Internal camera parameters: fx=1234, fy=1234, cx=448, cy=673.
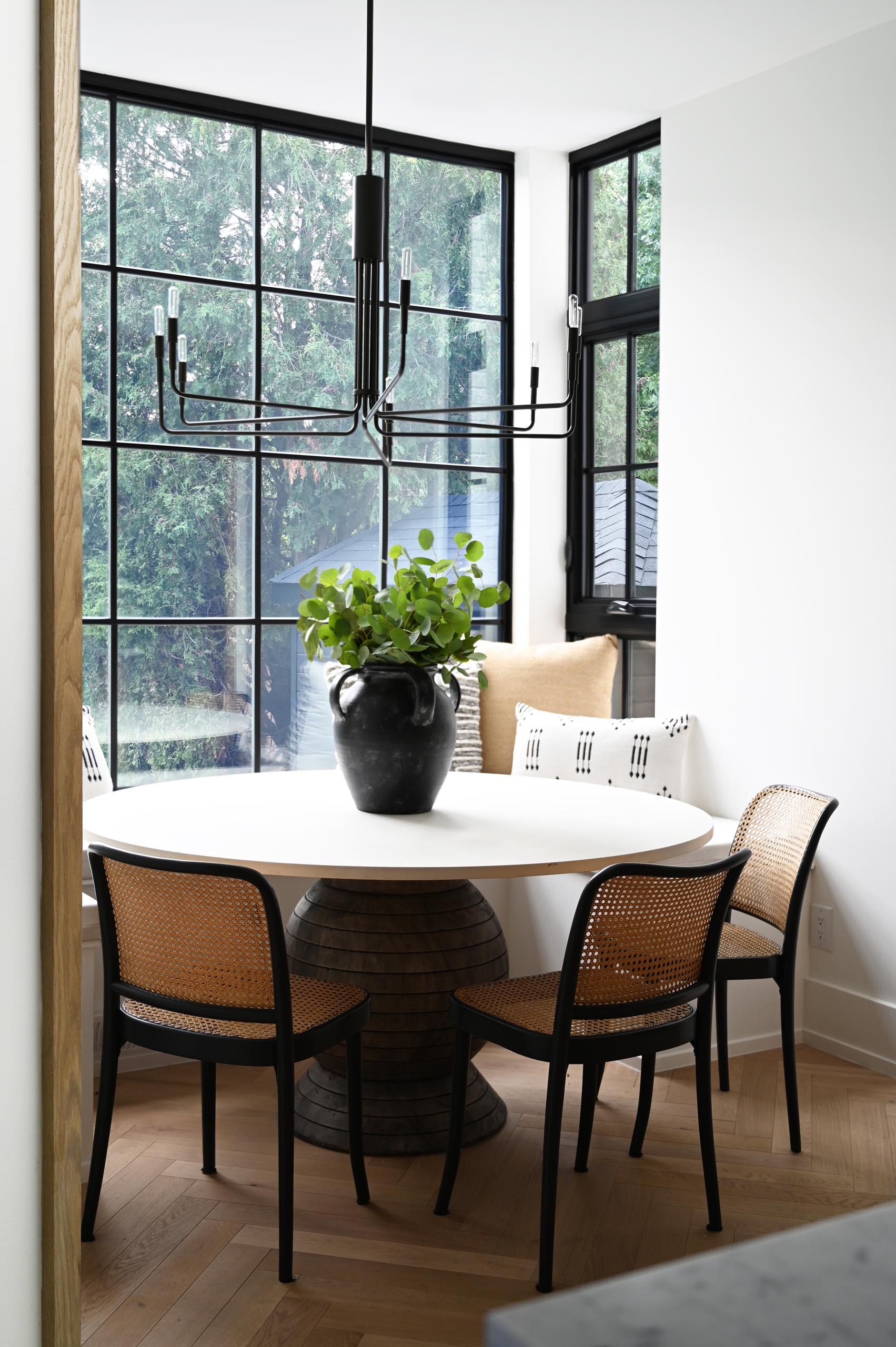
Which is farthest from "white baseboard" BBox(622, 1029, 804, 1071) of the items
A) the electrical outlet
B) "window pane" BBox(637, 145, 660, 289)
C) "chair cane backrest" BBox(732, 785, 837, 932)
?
"window pane" BBox(637, 145, 660, 289)

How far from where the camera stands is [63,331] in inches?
50.9

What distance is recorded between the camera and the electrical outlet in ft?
11.7

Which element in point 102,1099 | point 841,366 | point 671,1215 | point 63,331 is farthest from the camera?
point 841,366

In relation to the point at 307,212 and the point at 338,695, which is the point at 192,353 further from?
the point at 338,695

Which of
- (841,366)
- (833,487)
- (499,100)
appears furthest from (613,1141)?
(499,100)

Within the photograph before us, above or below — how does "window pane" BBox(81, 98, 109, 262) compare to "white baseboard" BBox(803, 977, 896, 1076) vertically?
above

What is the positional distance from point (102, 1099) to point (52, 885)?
3.90 feet

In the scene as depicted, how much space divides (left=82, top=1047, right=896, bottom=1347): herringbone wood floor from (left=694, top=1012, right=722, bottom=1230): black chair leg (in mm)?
57

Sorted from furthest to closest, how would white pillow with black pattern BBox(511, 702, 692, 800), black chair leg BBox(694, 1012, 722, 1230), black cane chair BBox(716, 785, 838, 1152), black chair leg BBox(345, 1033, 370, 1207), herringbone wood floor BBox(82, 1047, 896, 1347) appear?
white pillow with black pattern BBox(511, 702, 692, 800) < black cane chair BBox(716, 785, 838, 1152) < black chair leg BBox(345, 1033, 370, 1207) < black chair leg BBox(694, 1012, 722, 1230) < herringbone wood floor BBox(82, 1047, 896, 1347)

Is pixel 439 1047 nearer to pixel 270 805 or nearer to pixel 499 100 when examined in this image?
pixel 270 805

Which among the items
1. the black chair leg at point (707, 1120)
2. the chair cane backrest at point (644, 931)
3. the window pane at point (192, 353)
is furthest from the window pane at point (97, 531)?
the black chair leg at point (707, 1120)

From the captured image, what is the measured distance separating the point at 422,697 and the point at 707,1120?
1.04 m

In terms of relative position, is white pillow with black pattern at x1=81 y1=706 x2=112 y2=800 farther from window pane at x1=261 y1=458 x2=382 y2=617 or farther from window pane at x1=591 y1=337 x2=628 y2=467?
window pane at x1=591 y1=337 x2=628 y2=467

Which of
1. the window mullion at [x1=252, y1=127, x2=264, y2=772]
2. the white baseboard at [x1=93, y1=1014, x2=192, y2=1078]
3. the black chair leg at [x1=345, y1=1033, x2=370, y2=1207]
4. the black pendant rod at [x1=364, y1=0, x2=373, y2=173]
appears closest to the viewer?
the black chair leg at [x1=345, y1=1033, x2=370, y2=1207]
